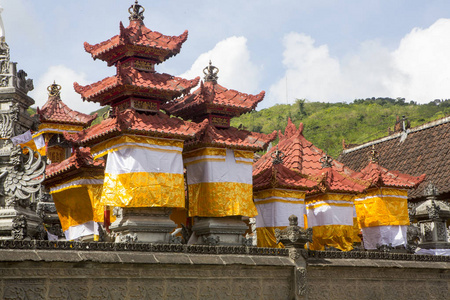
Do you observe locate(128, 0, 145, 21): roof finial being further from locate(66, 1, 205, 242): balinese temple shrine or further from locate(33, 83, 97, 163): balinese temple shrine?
locate(33, 83, 97, 163): balinese temple shrine

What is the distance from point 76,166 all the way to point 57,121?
25.4ft

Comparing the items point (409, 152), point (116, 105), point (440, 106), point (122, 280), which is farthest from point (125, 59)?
point (440, 106)

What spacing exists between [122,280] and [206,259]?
237cm

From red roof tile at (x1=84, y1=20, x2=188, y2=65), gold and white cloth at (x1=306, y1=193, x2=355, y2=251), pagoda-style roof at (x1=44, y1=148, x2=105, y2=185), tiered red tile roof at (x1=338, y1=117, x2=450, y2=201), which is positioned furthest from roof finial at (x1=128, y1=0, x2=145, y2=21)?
tiered red tile roof at (x1=338, y1=117, x2=450, y2=201)

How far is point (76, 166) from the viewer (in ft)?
62.7

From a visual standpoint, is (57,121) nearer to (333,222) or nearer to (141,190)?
(141,190)

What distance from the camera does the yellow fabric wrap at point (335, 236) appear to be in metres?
21.3

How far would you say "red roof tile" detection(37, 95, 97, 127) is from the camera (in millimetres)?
26000

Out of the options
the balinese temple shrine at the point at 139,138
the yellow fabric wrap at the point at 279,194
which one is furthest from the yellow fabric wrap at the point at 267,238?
the balinese temple shrine at the point at 139,138

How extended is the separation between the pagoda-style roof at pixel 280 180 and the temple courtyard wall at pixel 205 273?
3421 millimetres

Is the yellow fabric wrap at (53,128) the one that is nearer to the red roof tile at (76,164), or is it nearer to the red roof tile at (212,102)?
the red roof tile at (76,164)

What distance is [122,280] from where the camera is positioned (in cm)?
1267

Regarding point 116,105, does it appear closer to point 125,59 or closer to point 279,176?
point 125,59

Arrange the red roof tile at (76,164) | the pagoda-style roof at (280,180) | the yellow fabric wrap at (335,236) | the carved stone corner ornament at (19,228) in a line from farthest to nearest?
the yellow fabric wrap at (335,236)
the pagoda-style roof at (280,180)
the red roof tile at (76,164)
the carved stone corner ornament at (19,228)
